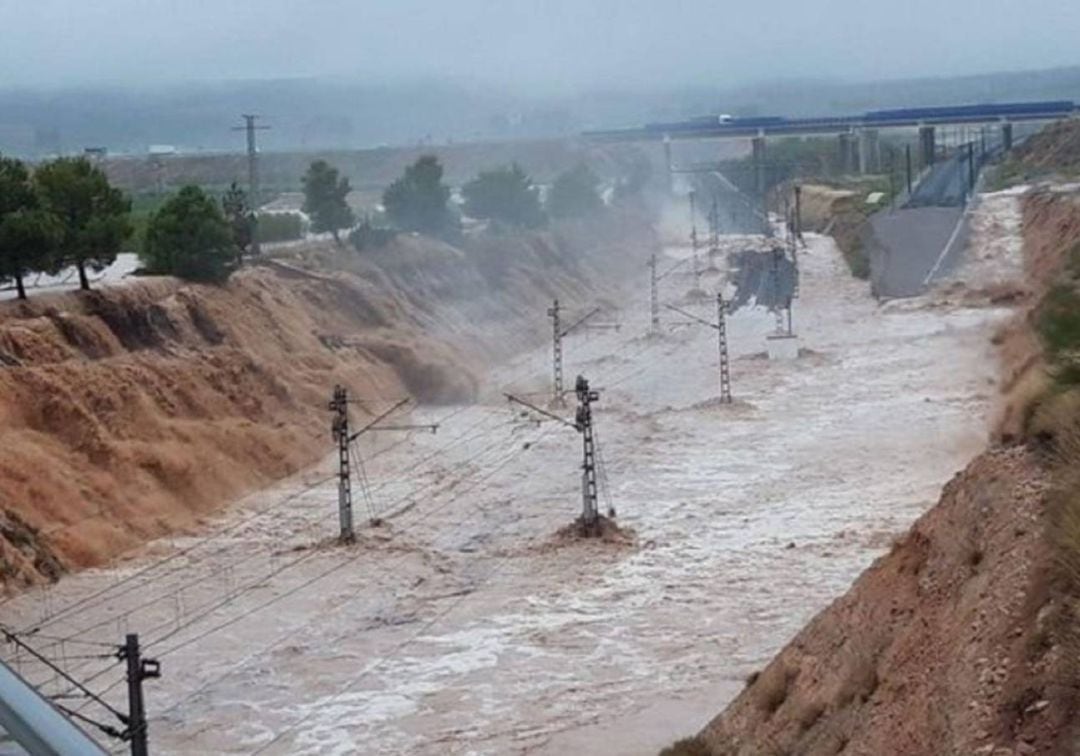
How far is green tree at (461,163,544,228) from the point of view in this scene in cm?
8300

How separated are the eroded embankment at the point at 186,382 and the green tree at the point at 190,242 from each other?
91 centimetres

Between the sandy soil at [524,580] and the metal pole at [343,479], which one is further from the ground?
the metal pole at [343,479]

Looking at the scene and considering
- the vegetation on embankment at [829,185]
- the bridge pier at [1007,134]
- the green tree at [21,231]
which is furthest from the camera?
the bridge pier at [1007,134]

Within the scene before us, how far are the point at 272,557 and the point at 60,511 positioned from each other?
409 cm

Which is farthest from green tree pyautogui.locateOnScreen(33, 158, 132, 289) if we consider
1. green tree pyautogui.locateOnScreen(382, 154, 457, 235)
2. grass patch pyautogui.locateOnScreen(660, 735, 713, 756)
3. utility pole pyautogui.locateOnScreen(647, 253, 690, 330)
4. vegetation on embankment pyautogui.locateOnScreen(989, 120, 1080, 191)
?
vegetation on embankment pyautogui.locateOnScreen(989, 120, 1080, 191)

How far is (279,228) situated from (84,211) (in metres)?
24.0

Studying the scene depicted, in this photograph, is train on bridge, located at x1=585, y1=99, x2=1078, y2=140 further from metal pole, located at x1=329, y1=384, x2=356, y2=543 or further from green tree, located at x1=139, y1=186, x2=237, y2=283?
metal pole, located at x1=329, y1=384, x2=356, y2=543

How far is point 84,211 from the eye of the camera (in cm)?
4325

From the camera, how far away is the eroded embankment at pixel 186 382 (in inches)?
1278

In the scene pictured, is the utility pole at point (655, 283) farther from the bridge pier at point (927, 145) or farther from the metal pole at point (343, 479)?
the metal pole at point (343, 479)

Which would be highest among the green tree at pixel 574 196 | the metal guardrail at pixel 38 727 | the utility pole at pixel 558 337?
the metal guardrail at pixel 38 727

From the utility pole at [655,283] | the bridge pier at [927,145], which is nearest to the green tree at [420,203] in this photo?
the utility pole at [655,283]

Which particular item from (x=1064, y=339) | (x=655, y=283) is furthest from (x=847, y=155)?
(x=1064, y=339)

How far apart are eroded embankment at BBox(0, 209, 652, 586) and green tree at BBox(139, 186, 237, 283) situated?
906mm
